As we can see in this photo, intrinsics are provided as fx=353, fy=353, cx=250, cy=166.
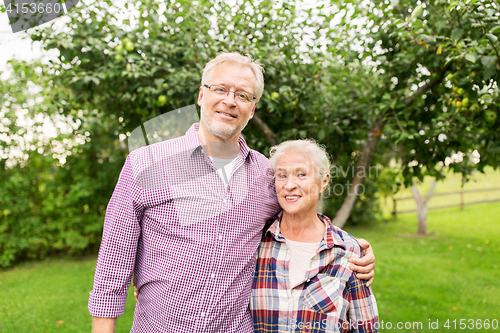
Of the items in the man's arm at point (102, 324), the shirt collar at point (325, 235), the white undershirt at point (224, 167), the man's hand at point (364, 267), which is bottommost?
the man's arm at point (102, 324)

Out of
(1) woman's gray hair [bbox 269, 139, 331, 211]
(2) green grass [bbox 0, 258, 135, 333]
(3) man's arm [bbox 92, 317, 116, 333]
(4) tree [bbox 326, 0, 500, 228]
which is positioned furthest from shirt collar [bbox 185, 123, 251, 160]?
(2) green grass [bbox 0, 258, 135, 333]

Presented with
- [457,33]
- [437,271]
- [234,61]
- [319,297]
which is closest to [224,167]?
[234,61]

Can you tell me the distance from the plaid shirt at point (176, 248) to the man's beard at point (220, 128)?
0.13 m

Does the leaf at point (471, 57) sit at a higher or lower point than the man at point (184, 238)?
higher

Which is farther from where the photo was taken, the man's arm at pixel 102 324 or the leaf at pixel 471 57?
the leaf at pixel 471 57

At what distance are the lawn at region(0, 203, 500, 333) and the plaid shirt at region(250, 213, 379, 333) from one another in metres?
2.97

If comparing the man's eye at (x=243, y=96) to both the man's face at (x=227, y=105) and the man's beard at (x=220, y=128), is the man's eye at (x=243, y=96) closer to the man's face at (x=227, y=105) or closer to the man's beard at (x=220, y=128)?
the man's face at (x=227, y=105)

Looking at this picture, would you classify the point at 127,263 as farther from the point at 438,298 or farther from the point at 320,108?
the point at 438,298

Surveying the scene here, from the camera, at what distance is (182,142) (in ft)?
5.40

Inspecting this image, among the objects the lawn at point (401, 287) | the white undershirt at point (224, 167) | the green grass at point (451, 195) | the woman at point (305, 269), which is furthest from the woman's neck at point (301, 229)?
the green grass at point (451, 195)

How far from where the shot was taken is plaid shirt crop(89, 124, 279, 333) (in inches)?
57.1

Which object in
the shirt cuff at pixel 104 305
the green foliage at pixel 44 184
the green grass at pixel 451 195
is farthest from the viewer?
the green grass at pixel 451 195

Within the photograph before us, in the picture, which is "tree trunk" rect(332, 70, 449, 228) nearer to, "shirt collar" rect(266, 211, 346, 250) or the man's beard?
"shirt collar" rect(266, 211, 346, 250)

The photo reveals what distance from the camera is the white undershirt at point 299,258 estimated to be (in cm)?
163
